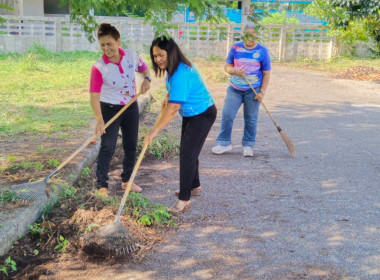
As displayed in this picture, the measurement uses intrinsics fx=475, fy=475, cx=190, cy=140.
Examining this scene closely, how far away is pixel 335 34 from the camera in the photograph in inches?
730

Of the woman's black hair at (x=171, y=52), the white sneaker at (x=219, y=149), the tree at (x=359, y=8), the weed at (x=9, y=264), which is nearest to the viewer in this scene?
the weed at (x=9, y=264)

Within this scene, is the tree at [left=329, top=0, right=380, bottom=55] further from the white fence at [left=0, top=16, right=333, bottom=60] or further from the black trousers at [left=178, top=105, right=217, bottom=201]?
the black trousers at [left=178, top=105, right=217, bottom=201]

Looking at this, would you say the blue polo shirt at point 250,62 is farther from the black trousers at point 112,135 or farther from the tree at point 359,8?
the tree at point 359,8

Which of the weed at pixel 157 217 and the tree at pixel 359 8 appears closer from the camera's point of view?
the weed at pixel 157 217

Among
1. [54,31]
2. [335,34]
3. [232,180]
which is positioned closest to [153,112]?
[232,180]

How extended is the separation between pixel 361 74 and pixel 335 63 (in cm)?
367

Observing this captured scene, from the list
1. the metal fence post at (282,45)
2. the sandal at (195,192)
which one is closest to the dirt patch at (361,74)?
the metal fence post at (282,45)

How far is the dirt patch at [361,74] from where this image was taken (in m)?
15.0

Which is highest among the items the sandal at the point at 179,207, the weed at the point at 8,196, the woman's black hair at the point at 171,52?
the woman's black hair at the point at 171,52

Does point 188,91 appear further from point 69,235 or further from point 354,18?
point 354,18

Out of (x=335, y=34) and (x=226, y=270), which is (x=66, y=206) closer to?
(x=226, y=270)

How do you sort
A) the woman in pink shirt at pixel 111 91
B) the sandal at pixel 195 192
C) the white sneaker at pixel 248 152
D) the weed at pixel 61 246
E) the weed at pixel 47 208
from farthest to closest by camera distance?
the white sneaker at pixel 248 152 < the sandal at pixel 195 192 < the woman in pink shirt at pixel 111 91 < the weed at pixel 47 208 < the weed at pixel 61 246

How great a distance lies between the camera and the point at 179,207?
14.5 feet

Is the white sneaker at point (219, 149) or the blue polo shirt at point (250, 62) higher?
the blue polo shirt at point (250, 62)
